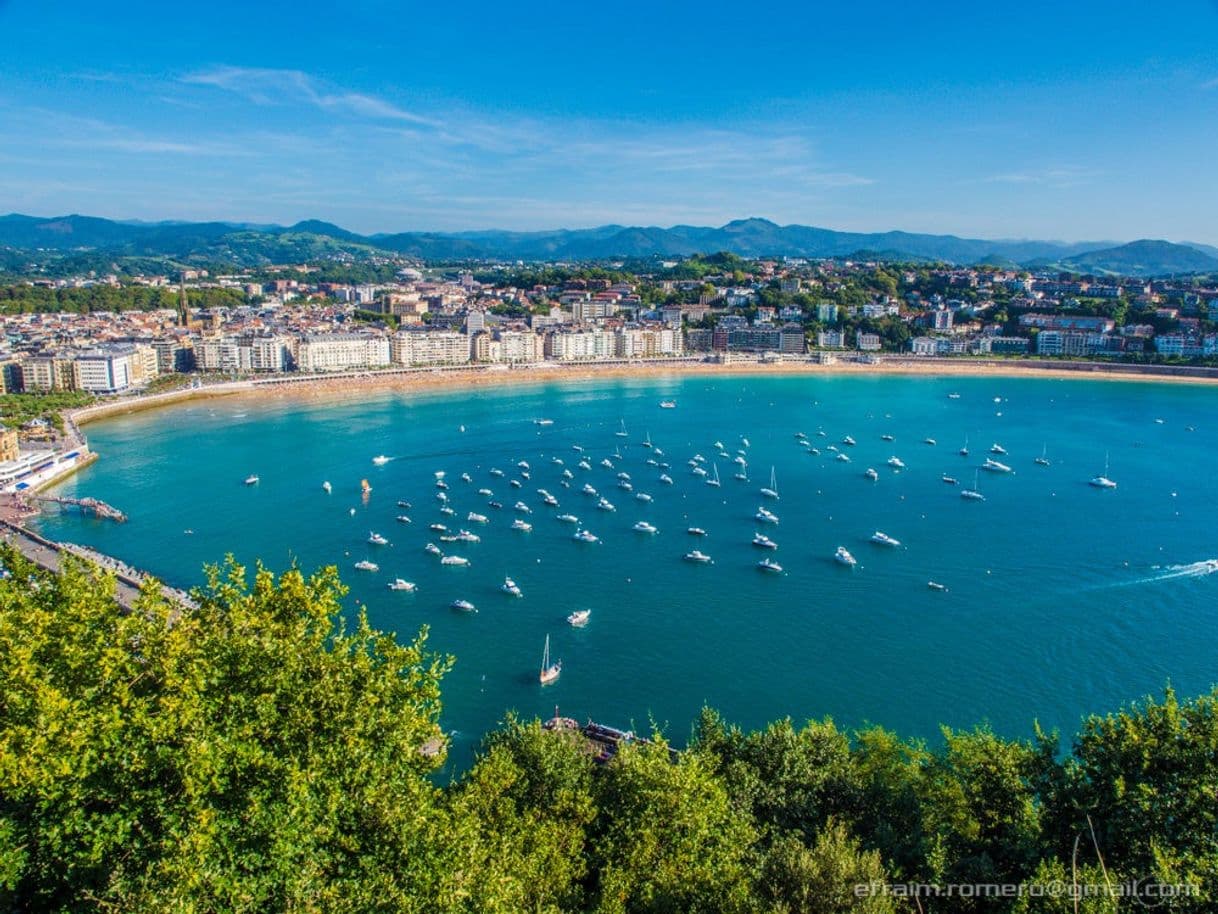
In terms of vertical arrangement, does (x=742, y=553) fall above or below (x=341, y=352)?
below

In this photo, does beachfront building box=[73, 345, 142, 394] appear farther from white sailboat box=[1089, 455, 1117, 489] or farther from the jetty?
white sailboat box=[1089, 455, 1117, 489]

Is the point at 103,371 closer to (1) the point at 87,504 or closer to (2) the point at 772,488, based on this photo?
(1) the point at 87,504

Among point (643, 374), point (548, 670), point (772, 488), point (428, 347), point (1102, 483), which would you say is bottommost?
point (548, 670)

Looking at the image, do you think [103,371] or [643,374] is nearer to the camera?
[103,371]

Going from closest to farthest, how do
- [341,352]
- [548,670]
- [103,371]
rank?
[548,670]
[103,371]
[341,352]

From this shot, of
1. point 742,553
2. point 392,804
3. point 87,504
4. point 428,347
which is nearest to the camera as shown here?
point 392,804

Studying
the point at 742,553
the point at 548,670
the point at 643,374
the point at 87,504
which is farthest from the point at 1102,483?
the point at 643,374

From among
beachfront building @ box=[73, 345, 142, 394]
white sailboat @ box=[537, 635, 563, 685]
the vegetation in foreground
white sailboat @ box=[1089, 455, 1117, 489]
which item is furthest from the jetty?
white sailboat @ box=[1089, 455, 1117, 489]
